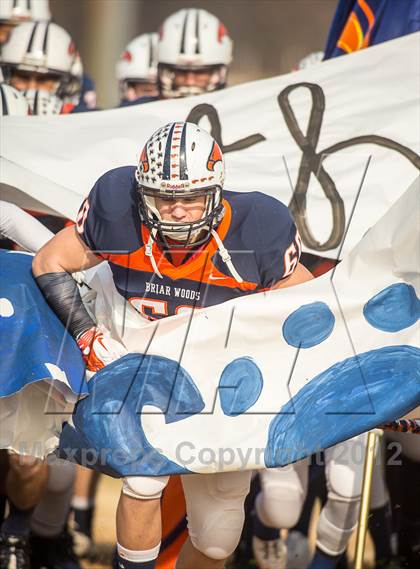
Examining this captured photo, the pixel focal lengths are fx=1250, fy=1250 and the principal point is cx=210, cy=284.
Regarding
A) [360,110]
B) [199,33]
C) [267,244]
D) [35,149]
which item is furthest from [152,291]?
[199,33]

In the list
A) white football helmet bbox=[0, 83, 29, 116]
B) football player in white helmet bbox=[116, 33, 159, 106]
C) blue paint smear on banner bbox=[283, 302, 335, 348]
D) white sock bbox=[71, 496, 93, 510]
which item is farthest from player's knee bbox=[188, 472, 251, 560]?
football player in white helmet bbox=[116, 33, 159, 106]

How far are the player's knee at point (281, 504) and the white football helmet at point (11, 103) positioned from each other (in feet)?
7.87

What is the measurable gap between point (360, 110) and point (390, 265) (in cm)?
167

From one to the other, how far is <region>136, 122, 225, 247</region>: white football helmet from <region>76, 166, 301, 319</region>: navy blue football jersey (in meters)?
0.07

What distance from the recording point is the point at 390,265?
16.0ft

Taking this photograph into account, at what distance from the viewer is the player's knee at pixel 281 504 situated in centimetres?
607

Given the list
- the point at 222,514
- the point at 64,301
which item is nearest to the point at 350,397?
the point at 222,514

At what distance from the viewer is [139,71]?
1010cm

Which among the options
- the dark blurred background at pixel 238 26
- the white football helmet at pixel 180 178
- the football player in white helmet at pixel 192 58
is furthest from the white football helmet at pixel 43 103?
the dark blurred background at pixel 238 26

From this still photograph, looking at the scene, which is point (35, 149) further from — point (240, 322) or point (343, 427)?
point (343, 427)

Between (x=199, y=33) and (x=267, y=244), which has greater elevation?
(x=267, y=244)

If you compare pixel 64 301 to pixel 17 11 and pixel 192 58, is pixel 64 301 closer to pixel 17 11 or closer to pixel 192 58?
pixel 192 58

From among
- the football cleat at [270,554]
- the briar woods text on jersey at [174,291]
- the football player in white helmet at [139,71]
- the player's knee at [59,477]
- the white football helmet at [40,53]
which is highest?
the briar woods text on jersey at [174,291]

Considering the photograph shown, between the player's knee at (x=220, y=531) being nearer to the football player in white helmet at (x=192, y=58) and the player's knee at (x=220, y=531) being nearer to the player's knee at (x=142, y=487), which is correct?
the player's knee at (x=142, y=487)
